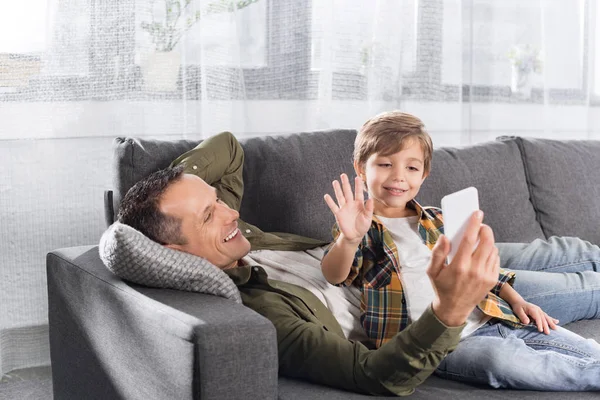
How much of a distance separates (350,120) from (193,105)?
630 mm

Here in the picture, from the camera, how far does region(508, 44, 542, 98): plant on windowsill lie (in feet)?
10.4

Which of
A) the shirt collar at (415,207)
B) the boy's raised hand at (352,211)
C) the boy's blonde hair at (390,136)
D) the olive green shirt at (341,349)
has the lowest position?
the olive green shirt at (341,349)

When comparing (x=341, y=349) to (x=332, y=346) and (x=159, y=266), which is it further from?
(x=159, y=266)

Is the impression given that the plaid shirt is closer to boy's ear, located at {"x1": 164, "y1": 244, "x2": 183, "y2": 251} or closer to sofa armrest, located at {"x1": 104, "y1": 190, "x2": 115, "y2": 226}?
boy's ear, located at {"x1": 164, "y1": 244, "x2": 183, "y2": 251}

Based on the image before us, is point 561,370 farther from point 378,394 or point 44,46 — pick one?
point 44,46

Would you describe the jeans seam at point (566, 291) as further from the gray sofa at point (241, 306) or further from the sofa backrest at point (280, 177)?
the sofa backrest at point (280, 177)

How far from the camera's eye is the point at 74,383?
5.77 feet

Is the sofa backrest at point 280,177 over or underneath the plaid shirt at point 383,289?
over

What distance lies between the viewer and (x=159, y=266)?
1436mm

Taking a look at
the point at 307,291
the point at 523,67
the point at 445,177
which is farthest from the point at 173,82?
the point at 523,67

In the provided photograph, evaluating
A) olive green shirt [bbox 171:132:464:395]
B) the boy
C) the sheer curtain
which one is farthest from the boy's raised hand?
the sheer curtain

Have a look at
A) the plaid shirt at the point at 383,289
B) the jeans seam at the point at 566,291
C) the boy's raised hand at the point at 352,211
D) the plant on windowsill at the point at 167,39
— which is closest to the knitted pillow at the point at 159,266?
the boy's raised hand at the point at 352,211

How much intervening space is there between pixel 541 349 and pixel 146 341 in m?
0.83

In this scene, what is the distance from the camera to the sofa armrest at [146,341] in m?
1.23
